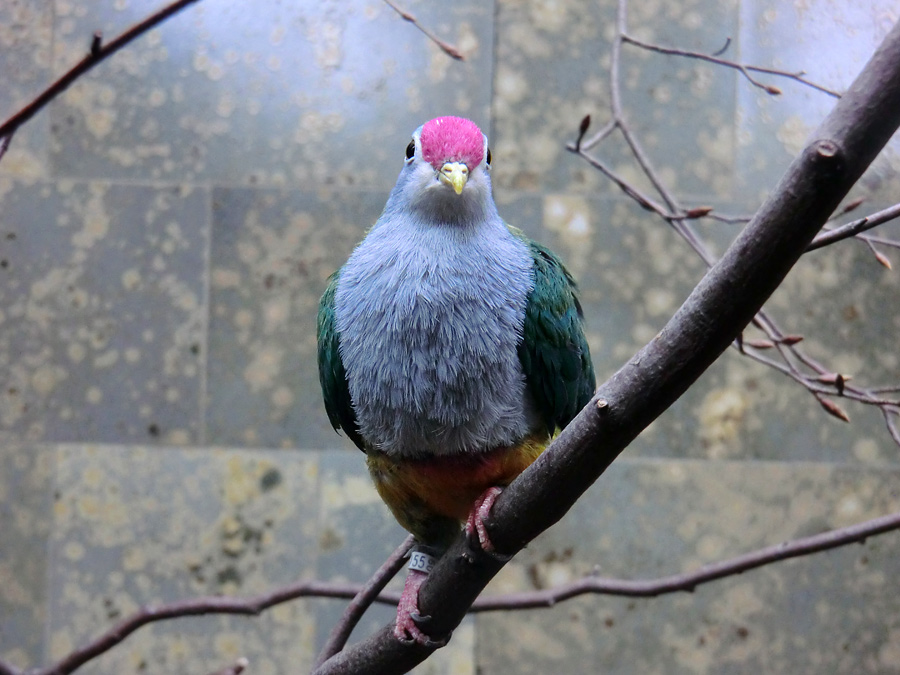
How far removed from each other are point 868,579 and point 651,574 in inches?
21.9

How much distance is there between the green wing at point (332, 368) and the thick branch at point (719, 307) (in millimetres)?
345

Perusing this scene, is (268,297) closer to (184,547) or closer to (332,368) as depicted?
(184,547)

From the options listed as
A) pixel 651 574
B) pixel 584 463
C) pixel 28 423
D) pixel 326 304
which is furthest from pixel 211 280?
pixel 584 463

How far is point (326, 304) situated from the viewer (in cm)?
117

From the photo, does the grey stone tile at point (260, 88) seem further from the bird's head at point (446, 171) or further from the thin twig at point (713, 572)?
the thin twig at point (713, 572)

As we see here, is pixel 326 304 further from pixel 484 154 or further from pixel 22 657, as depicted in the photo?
pixel 22 657

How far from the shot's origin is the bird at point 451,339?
1019 mm

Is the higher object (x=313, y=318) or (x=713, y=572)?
(x=313, y=318)

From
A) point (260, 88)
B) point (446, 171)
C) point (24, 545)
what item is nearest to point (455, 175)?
point (446, 171)

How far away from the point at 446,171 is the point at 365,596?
0.66 metres

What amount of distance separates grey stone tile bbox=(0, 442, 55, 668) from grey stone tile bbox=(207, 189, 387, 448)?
457mm

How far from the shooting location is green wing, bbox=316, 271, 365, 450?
3.76 ft

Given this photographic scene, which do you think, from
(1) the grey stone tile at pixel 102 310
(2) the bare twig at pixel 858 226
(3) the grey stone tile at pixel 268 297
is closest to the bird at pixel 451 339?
(2) the bare twig at pixel 858 226

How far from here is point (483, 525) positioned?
0.91m
